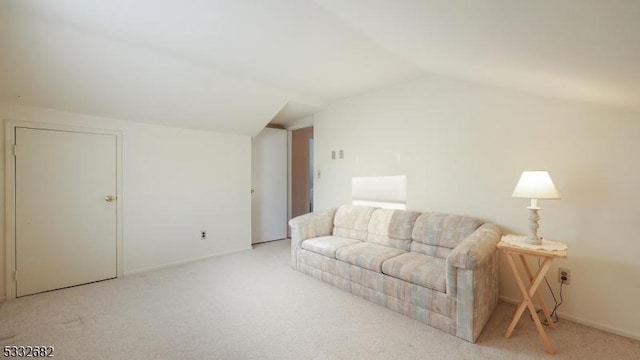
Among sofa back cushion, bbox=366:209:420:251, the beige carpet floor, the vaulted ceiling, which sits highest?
the vaulted ceiling

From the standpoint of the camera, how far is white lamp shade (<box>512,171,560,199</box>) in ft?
6.78

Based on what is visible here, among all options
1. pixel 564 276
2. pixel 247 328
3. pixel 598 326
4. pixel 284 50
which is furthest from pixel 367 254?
pixel 284 50

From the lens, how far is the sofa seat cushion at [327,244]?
10.4ft

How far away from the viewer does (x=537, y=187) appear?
2.11 metres

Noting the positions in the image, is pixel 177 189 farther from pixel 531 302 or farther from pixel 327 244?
pixel 531 302

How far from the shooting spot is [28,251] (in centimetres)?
288

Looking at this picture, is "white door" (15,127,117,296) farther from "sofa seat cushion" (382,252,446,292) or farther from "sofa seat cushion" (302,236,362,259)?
"sofa seat cushion" (382,252,446,292)

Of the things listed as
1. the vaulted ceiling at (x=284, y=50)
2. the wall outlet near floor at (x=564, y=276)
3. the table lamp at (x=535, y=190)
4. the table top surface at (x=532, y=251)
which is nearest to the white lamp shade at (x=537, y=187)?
the table lamp at (x=535, y=190)

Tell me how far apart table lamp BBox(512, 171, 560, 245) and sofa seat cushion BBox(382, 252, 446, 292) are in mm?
737

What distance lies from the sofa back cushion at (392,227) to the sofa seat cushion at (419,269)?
32cm

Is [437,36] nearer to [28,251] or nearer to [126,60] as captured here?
[126,60]

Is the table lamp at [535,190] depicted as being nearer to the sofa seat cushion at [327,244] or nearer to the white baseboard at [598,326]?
the white baseboard at [598,326]

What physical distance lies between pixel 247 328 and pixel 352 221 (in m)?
1.92

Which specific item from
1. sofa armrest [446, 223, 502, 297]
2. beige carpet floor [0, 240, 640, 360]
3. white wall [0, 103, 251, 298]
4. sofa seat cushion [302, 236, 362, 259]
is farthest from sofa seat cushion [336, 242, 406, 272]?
white wall [0, 103, 251, 298]
